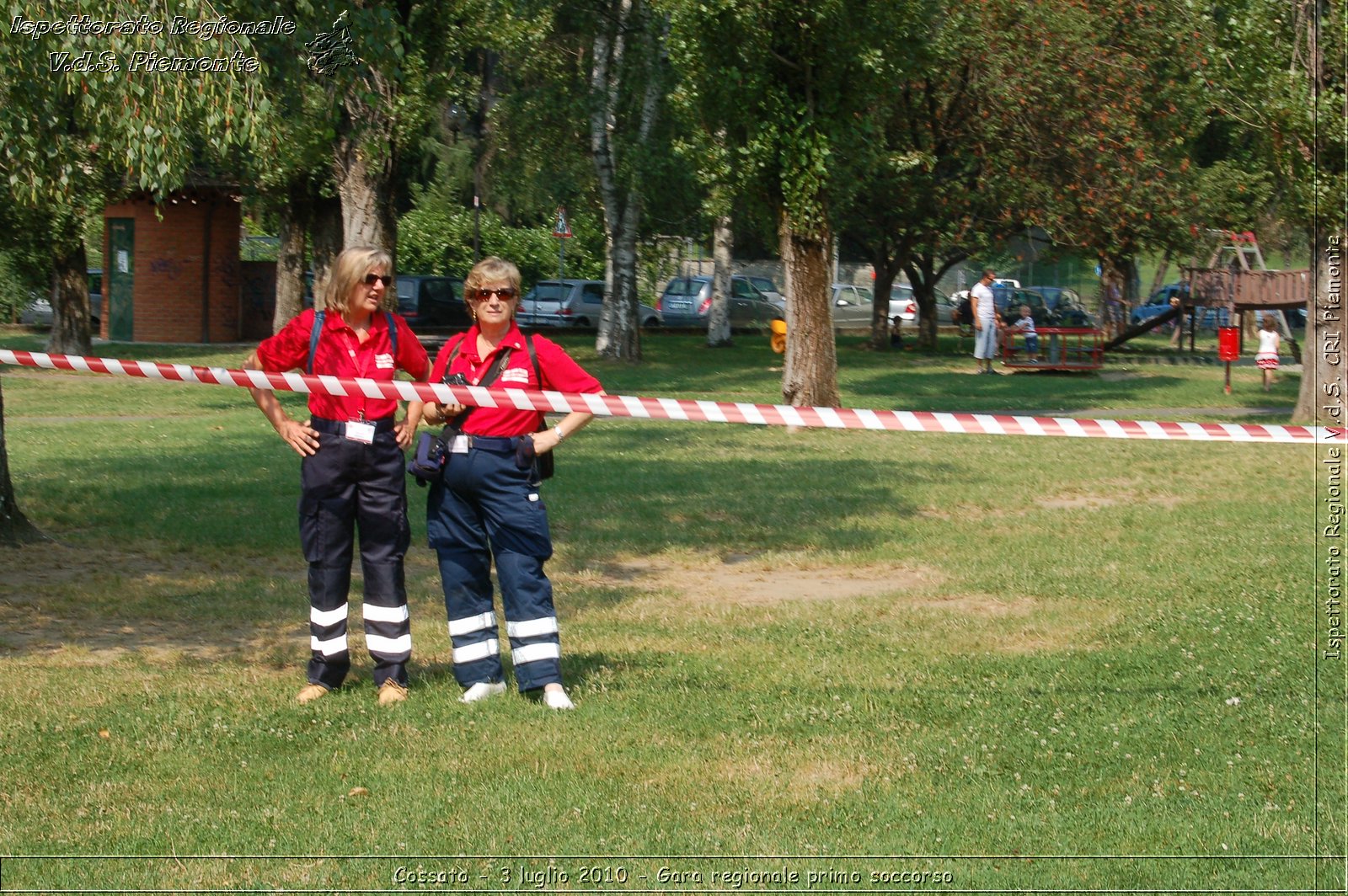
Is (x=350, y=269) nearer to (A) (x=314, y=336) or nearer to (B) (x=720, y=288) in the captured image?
(A) (x=314, y=336)

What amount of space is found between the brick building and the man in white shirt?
18.9 metres

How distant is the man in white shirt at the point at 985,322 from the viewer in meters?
28.9

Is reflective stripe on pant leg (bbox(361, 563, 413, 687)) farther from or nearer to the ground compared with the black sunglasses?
nearer to the ground

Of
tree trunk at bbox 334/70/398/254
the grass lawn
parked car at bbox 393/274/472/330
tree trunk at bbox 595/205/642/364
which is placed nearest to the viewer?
the grass lawn

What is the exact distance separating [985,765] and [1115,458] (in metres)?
10.4

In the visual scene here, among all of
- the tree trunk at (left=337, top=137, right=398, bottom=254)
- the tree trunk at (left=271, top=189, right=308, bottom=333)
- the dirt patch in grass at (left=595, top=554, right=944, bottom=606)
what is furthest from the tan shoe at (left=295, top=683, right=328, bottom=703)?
the tree trunk at (left=271, top=189, right=308, bottom=333)

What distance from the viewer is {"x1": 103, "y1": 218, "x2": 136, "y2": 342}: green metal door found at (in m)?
37.2

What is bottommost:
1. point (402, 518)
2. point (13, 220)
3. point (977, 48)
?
point (402, 518)

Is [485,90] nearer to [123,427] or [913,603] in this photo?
[123,427]

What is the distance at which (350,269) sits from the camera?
20.2ft

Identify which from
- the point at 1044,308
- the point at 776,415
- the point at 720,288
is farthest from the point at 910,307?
the point at 776,415

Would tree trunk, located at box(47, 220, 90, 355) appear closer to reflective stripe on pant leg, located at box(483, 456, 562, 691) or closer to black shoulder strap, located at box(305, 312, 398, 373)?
black shoulder strap, located at box(305, 312, 398, 373)

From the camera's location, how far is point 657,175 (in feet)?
100

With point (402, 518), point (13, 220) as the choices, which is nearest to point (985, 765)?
point (402, 518)
